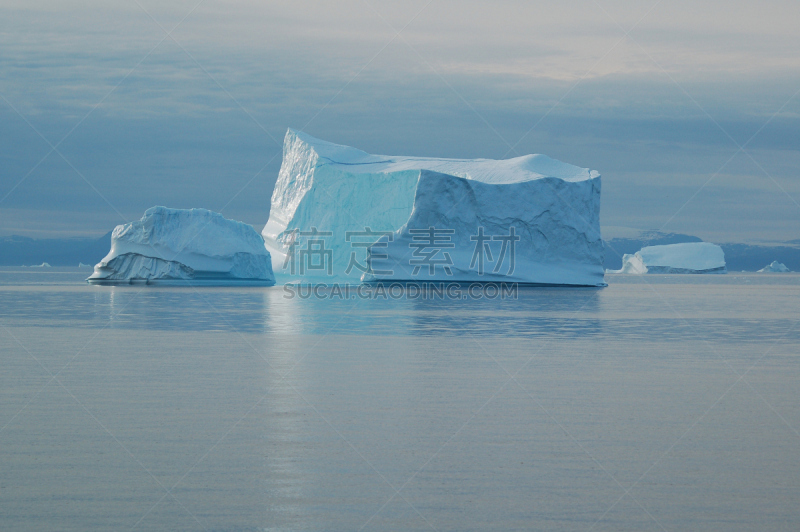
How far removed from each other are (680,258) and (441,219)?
47.0 metres

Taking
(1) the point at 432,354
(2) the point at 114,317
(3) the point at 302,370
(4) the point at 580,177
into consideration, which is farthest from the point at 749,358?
(4) the point at 580,177

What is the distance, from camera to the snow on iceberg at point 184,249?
2820 cm

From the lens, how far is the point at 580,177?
28359mm

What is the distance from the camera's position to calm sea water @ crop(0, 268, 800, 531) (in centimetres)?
310

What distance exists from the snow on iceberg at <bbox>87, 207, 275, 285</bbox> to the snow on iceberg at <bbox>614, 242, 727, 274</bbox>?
145 ft

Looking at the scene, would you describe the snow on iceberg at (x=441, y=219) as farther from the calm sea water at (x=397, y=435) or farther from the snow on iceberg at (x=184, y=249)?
the calm sea water at (x=397, y=435)

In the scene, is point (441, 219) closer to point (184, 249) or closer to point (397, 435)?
point (184, 249)

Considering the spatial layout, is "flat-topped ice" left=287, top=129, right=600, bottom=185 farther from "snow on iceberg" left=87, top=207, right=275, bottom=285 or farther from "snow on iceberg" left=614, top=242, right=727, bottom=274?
"snow on iceberg" left=614, top=242, right=727, bottom=274

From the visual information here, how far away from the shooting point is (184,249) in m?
28.1

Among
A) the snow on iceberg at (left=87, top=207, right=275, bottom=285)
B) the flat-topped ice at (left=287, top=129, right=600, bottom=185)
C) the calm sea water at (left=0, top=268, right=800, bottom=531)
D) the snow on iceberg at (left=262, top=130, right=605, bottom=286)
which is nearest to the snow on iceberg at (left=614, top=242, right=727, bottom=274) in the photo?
the flat-topped ice at (left=287, top=129, right=600, bottom=185)

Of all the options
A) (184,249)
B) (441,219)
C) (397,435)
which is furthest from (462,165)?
(397,435)

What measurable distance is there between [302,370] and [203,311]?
860 cm

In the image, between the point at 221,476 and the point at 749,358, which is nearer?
the point at 221,476

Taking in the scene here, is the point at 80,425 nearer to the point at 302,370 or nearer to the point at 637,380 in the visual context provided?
the point at 302,370
